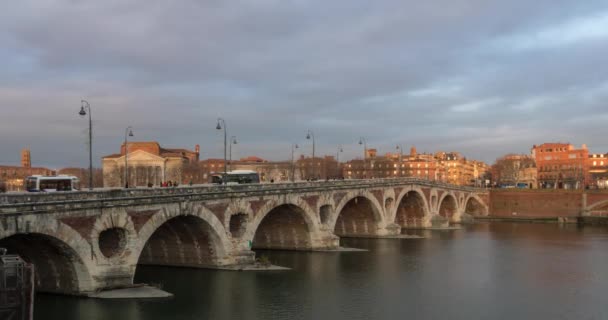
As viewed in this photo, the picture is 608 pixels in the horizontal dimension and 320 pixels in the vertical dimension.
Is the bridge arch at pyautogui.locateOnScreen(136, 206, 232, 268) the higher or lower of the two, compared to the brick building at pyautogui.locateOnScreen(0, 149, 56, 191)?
lower

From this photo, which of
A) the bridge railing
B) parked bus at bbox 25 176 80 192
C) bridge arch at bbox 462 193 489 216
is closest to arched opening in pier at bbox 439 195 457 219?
bridge arch at bbox 462 193 489 216

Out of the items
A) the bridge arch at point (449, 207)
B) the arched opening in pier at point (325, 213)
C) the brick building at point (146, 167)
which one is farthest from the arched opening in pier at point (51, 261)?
the brick building at point (146, 167)

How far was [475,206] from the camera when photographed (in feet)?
402

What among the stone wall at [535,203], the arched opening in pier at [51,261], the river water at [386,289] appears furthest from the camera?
the stone wall at [535,203]

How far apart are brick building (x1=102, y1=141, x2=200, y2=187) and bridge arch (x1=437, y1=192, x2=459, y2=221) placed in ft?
186

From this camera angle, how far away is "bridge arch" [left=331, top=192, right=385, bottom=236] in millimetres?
75875

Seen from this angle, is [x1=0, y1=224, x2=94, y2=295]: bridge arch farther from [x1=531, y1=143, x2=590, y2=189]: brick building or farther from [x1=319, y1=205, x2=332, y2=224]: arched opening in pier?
[x1=531, y1=143, x2=590, y2=189]: brick building

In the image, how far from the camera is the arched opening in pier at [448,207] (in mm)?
109375

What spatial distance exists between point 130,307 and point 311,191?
2858cm

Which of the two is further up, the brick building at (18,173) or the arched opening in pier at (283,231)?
the brick building at (18,173)

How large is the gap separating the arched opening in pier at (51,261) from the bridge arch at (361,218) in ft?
149

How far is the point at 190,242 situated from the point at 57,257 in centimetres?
1436

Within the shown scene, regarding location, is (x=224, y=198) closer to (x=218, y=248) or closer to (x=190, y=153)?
(x=218, y=248)

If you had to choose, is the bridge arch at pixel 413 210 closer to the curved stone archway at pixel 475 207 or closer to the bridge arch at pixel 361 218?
the bridge arch at pixel 361 218
